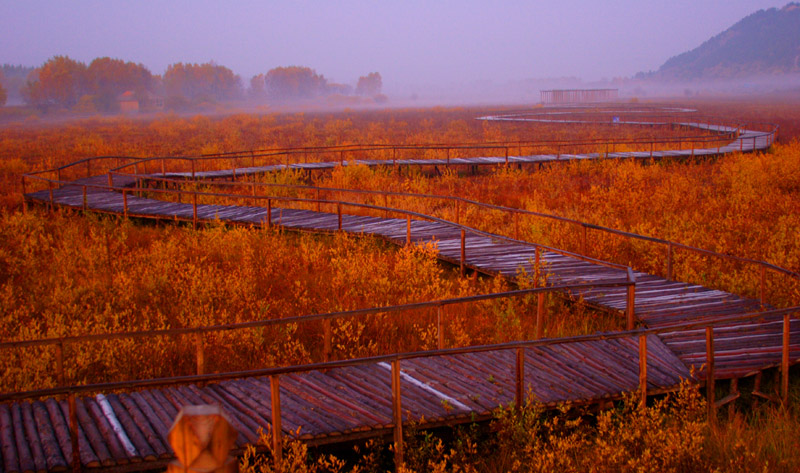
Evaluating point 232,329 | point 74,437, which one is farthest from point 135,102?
point 74,437

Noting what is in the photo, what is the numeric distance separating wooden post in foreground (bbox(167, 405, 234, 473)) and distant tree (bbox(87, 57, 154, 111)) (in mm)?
132661

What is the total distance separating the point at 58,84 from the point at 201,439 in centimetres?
13523

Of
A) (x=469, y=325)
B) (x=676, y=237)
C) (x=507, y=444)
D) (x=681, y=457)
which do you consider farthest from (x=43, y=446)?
(x=676, y=237)

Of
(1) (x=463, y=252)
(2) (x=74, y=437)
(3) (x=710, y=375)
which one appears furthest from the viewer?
(1) (x=463, y=252)

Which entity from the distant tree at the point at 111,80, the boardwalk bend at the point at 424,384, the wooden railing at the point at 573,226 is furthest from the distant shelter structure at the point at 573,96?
the boardwalk bend at the point at 424,384

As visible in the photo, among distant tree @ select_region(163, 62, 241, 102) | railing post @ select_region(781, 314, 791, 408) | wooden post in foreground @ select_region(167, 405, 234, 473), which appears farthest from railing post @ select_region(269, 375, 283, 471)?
distant tree @ select_region(163, 62, 241, 102)

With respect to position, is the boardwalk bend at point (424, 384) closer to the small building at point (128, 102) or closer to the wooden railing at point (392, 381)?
the wooden railing at point (392, 381)

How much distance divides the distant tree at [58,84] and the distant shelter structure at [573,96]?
89.3 metres

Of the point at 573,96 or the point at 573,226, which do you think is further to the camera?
the point at 573,96

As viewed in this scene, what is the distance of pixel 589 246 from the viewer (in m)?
11.9

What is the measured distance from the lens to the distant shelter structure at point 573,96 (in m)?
138

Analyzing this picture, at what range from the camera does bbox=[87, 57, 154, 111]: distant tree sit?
12569cm

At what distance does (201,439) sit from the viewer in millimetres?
1863

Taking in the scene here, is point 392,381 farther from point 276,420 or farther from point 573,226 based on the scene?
point 573,226
